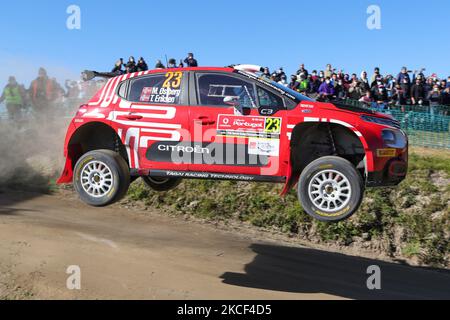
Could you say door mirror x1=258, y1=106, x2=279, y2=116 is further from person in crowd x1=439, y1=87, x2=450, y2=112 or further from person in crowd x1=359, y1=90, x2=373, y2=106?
person in crowd x1=439, y1=87, x2=450, y2=112

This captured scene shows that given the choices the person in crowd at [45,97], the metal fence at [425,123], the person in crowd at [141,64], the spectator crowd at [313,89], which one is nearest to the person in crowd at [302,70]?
the spectator crowd at [313,89]

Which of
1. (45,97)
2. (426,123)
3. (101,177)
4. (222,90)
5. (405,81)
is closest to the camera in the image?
(222,90)

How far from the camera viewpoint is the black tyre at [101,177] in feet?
26.1

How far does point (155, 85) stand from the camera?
7.95 metres

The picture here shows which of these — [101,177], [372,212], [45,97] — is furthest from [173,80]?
[45,97]

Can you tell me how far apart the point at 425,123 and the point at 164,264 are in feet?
31.3

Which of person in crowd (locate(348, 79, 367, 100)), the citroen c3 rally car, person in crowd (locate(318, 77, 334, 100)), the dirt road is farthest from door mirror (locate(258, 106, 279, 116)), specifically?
person in crowd (locate(348, 79, 367, 100))

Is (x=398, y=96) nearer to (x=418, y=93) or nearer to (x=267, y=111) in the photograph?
(x=418, y=93)

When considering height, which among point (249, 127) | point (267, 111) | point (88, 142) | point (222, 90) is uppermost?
point (222, 90)

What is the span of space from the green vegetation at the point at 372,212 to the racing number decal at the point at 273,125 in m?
7.00

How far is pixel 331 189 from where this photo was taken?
7184 millimetres
